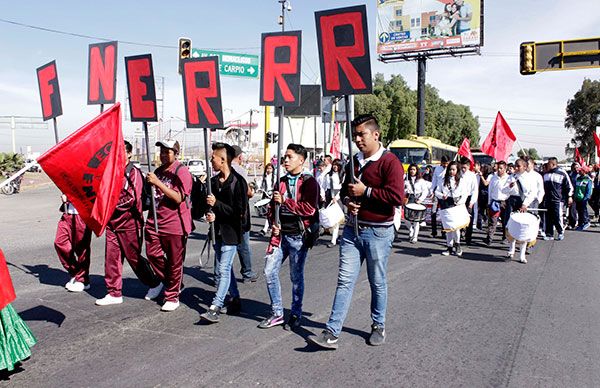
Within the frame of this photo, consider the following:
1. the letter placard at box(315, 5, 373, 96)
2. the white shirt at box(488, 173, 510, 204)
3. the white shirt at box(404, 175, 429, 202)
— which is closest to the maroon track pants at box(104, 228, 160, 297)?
the letter placard at box(315, 5, 373, 96)

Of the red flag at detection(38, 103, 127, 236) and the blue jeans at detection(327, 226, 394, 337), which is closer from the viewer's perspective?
the red flag at detection(38, 103, 127, 236)

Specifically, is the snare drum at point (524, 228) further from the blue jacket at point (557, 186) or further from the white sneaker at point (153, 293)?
the white sneaker at point (153, 293)

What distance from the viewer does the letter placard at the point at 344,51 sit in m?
4.64

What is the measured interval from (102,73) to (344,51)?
11.1 ft

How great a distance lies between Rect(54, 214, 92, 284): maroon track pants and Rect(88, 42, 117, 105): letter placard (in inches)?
60.9

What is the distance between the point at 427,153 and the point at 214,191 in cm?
2404

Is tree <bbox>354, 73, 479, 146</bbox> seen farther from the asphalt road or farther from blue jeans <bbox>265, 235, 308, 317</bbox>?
blue jeans <bbox>265, 235, 308, 317</bbox>

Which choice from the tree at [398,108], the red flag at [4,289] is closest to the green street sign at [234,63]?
the red flag at [4,289]

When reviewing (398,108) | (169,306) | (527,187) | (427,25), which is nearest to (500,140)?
(527,187)

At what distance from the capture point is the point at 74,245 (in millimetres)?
6270

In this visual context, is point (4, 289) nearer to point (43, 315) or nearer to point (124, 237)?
point (43, 315)

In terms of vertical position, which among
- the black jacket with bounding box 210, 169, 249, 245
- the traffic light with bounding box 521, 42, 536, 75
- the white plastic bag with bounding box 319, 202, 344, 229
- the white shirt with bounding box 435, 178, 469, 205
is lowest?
the white plastic bag with bounding box 319, 202, 344, 229

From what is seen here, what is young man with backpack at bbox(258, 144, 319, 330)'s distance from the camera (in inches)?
191

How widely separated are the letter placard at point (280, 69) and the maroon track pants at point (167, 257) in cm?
184
